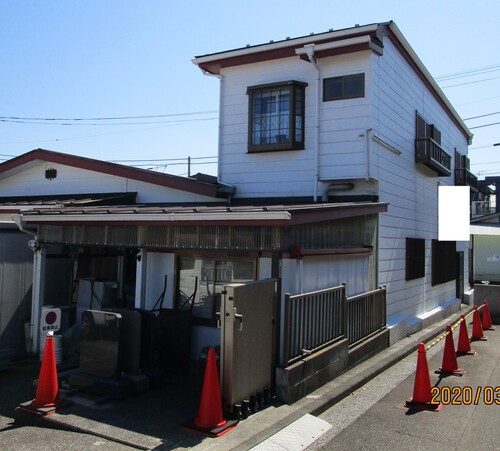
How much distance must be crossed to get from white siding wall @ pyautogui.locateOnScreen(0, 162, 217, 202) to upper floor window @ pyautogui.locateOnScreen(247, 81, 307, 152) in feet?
6.08

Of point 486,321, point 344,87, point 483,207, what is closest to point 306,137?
point 344,87

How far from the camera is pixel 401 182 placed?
12008mm

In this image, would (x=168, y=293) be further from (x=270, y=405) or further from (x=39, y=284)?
(x=270, y=405)

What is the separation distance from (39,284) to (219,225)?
13.2ft

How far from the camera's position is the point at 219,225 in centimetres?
634

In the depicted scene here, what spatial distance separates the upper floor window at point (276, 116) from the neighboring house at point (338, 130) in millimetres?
22

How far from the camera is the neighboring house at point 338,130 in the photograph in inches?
398

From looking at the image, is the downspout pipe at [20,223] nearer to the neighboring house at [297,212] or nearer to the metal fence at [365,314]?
the neighboring house at [297,212]

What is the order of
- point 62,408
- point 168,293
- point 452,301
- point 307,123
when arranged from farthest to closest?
point 452,301 < point 307,123 < point 168,293 < point 62,408

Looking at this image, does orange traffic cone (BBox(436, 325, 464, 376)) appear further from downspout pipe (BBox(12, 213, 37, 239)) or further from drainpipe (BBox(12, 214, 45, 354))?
downspout pipe (BBox(12, 213, 37, 239))

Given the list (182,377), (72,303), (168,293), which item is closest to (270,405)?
(182,377)

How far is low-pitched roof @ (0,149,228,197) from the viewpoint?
10.6m
